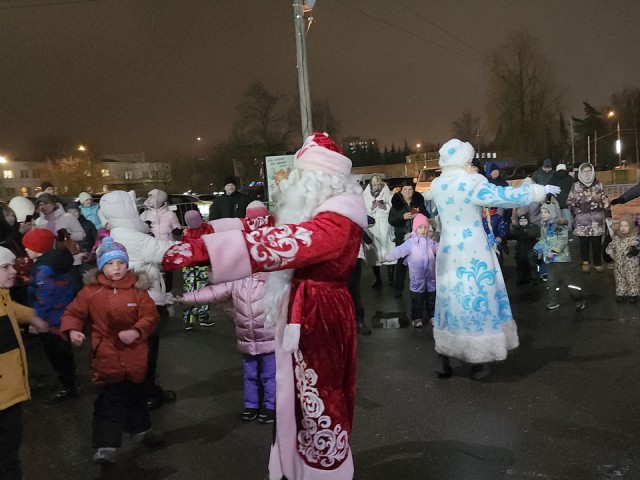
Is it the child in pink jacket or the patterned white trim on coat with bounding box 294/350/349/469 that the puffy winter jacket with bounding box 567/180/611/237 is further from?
the patterned white trim on coat with bounding box 294/350/349/469

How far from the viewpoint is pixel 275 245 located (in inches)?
86.0

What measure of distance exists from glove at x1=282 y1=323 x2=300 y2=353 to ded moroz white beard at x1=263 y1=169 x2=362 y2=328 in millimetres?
126

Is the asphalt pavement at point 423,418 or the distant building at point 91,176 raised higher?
the distant building at point 91,176

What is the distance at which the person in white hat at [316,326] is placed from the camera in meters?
2.53

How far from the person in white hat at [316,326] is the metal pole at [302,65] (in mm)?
10350

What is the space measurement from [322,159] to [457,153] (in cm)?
281

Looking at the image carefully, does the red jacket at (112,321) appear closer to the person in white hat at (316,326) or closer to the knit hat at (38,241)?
the knit hat at (38,241)

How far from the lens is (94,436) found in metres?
3.98

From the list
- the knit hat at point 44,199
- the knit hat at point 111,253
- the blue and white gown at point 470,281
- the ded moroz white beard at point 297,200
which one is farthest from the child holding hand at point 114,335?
the knit hat at point 44,199

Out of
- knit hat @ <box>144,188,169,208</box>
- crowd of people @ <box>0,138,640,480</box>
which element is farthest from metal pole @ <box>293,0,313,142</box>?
knit hat @ <box>144,188,169,208</box>

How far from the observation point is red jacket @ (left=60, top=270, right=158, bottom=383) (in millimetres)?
4066

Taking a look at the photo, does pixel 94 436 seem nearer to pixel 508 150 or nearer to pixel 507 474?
pixel 507 474

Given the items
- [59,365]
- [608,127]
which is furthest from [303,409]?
[608,127]

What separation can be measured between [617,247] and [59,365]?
7.28 meters
